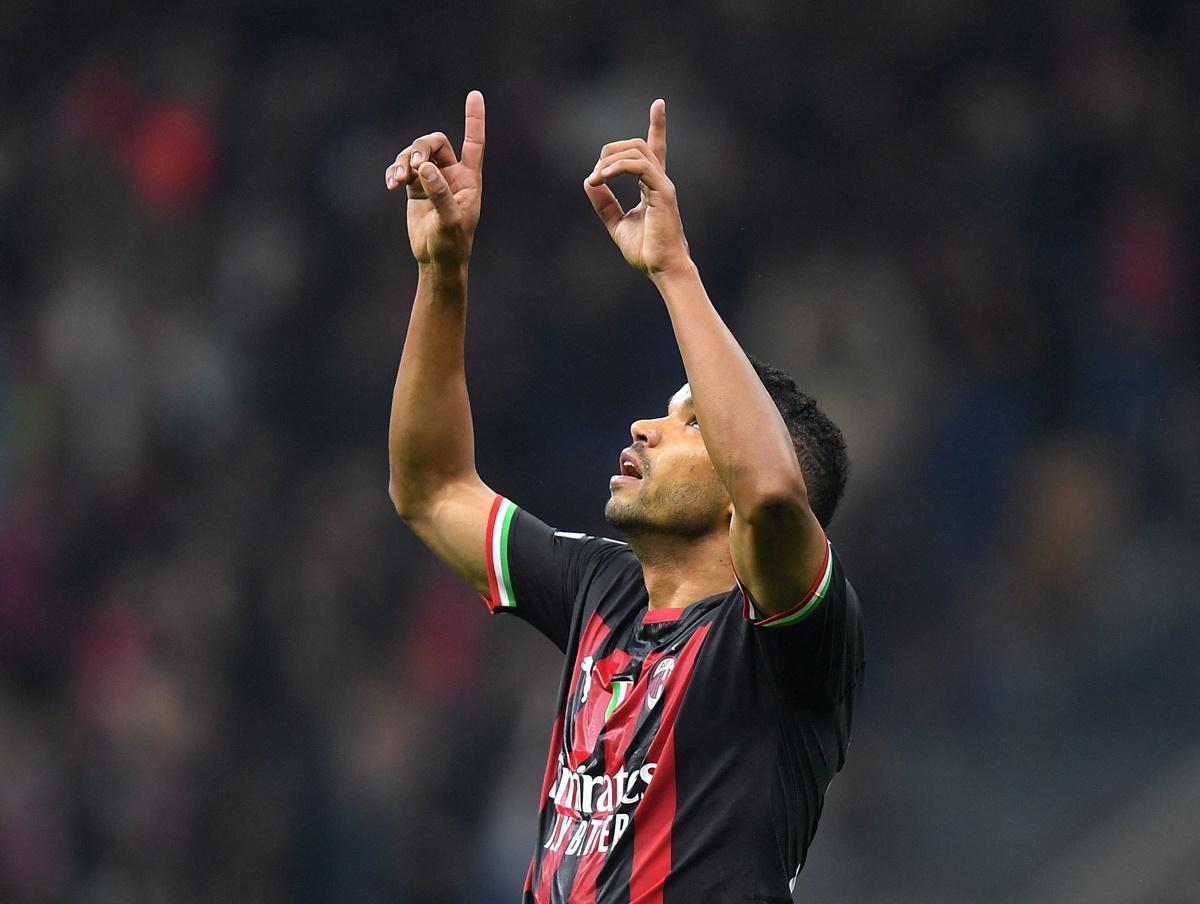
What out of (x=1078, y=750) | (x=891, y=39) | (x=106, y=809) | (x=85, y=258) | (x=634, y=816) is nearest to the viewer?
(x=634, y=816)

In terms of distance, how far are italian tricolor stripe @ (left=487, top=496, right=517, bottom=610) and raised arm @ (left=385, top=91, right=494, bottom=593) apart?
0.02 m

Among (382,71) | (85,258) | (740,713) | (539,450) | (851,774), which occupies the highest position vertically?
(382,71)

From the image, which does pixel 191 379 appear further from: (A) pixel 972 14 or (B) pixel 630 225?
(B) pixel 630 225

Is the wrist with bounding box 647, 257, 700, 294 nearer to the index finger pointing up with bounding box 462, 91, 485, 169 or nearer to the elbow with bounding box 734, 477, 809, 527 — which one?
the elbow with bounding box 734, 477, 809, 527

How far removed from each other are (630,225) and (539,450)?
3.39 metres

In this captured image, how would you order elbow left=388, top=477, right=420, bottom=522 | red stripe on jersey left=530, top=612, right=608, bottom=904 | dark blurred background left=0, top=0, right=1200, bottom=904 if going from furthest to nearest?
dark blurred background left=0, top=0, right=1200, bottom=904 → elbow left=388, top=477, right=420, bottom=522 → red stripe on jersey left=530, top=612, right=608, bottom=904

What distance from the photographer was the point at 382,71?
6617 mm

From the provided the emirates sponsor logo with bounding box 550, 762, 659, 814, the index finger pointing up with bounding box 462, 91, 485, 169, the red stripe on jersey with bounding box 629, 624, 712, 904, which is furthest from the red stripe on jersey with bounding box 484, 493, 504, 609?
the index finger pointing up with bounding box 462, 91, 485, 169

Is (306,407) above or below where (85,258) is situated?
below

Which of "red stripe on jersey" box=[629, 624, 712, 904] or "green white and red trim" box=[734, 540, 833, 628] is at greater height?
"green white and red trim" box=[734, 540, 833, 628]

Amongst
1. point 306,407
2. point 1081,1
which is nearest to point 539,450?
point 306,407

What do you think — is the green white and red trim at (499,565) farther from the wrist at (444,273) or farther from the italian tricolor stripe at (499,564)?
the wrist at (444,273)

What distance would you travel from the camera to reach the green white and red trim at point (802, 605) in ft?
8.10

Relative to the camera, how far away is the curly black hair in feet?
9.45
